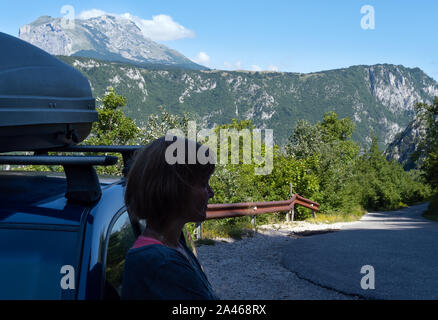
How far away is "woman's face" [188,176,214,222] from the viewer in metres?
1.59

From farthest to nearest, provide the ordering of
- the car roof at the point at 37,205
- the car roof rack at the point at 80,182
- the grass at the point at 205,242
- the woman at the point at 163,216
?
the grass at the point at 205,242 < the car roof rack at the point at 80,182 < the car roof at the point at 37,205 < the woman at the point at 163,216

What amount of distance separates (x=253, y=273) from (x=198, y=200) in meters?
5.64

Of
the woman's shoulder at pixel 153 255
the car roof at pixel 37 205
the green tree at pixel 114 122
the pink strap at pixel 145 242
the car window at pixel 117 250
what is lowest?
the car window at pixel 117 250

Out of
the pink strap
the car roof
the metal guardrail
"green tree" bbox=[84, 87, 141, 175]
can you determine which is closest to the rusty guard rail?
the metal guardrail

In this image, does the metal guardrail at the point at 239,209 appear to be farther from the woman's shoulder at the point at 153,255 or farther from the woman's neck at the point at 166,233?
the woman's shoulder at the point at 153,255

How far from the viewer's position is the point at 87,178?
1824 mm

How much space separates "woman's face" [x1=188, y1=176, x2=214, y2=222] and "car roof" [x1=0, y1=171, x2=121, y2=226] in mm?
453

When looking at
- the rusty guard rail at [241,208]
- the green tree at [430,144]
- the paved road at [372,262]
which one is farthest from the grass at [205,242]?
the green tree at [430,144]

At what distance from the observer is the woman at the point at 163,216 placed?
1.39 meters

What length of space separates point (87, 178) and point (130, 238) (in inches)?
15.5

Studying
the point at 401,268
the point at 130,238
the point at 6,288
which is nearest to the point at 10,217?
the point at 6,288

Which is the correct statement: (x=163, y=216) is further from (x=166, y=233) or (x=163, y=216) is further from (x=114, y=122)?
(x=114, y=122)

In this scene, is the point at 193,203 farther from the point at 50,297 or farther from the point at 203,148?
the point at 50,297

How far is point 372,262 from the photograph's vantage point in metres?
7.58
